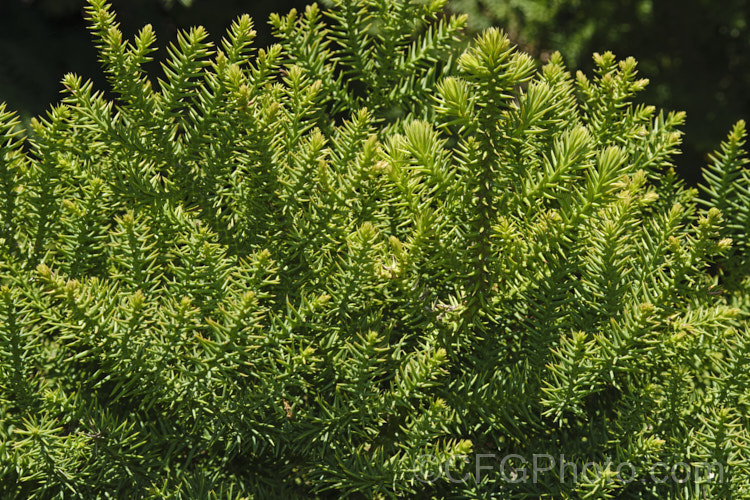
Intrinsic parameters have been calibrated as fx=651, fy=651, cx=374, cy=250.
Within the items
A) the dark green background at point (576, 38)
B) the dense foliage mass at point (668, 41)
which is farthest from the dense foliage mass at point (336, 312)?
the dense foliage mass at point (668, 41)

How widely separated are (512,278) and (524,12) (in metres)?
2.33

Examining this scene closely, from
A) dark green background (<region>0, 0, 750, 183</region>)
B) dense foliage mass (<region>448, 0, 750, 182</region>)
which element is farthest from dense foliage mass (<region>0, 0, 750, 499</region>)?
dense foliage mass (<region>448, 0, 750, 182</region>)

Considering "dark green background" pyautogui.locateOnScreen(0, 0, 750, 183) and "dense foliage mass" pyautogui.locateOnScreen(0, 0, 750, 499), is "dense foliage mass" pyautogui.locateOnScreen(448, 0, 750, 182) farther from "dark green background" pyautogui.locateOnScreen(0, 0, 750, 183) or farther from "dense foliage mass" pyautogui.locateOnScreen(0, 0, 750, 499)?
"dense foliage mass" pyautogui.locateOnScreen(0, 0, 750, 499)

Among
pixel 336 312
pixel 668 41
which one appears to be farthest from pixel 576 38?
pixel 336 312

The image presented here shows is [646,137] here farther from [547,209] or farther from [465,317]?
[465,317]

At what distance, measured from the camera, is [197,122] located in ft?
2.32

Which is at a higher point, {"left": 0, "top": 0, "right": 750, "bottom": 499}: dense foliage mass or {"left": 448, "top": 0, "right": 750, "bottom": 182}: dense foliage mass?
{"left": 448, "top": 0, "right": 750, "bottom": 182}: dense foliage mass

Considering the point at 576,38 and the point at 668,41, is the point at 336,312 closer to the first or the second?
the point at 576,38

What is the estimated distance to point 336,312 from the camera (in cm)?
67

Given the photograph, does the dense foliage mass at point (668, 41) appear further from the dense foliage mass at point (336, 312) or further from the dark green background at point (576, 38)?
the dense foliage mass at point (336, 312)

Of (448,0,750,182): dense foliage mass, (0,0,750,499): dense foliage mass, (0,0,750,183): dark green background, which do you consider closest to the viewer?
(0,0,750,499): dense foliage mass

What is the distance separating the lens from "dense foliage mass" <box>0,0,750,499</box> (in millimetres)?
629

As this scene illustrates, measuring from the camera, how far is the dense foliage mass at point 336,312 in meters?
0.63

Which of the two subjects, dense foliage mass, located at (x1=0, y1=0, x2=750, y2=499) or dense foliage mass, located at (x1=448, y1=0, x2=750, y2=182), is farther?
dense foliage mass, located at (x1=448, y1=0, x2=750, y2=182)
